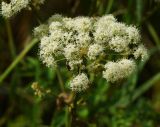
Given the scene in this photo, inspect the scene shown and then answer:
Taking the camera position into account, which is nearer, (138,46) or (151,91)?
(138,46)

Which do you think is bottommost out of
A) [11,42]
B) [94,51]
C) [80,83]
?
[80,83]

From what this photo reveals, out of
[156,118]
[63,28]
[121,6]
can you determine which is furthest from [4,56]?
[63,28]

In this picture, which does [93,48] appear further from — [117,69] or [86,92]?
[86,92]

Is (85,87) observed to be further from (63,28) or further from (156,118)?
(156,118)

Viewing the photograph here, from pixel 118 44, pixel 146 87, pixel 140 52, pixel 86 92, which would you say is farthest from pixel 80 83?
pixel 146 87

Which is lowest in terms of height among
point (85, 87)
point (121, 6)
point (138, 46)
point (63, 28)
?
point (85, 87)

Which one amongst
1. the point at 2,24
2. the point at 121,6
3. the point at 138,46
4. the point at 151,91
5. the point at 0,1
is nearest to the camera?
the point at 138,46
